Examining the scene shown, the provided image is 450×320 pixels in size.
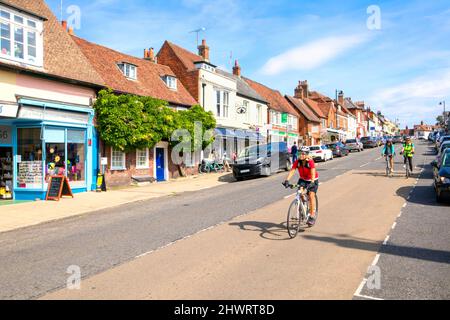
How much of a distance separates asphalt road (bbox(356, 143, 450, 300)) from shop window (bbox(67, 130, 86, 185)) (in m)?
13.3

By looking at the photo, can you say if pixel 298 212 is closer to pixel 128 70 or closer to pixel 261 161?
pixel 261 161

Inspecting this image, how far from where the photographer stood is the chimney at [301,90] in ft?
194

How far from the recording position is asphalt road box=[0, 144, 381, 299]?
19.0ft

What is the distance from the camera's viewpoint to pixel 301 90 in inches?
2329

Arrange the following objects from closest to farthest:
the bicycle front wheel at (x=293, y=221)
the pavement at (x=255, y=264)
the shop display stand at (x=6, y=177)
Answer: the pavement at (x=255, y=264)
the bicycle front wheel at (x=293, y=221)
the shop display stand at (x=6, y=177)

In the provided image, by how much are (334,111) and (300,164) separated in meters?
61.4

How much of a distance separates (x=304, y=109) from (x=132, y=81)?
3577 centimetres

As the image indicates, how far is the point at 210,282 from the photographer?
17.1 ft

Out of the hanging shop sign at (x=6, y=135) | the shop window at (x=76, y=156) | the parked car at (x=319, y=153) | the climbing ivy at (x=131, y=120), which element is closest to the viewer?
the hanging shop sign at (x=6, y=135)

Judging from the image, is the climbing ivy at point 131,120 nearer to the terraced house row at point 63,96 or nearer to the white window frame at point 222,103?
the terraced house row at point 63,96

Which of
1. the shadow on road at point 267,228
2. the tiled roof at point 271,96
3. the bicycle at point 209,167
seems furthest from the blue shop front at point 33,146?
the tiled roof at point 271,96

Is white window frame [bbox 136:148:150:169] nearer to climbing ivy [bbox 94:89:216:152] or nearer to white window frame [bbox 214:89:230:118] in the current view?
climbing ivy [bbox 94:89:216:152]

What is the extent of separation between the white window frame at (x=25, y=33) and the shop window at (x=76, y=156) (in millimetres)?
3229
